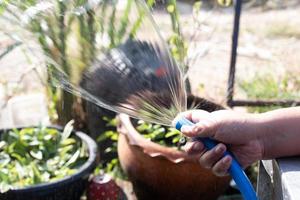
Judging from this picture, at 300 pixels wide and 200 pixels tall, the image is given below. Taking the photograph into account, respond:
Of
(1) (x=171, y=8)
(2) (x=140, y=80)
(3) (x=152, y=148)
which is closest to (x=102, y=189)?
(3) (x=152, y=148)

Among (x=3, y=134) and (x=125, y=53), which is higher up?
(x=125, y=53)

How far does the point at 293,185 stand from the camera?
1.01 metres

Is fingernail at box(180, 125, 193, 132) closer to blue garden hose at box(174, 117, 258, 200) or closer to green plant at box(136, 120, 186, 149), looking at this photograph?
blue garden hose at box(174, 117, 258, 200)

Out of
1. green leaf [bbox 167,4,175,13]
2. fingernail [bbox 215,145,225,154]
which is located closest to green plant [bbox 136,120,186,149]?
green leaf [bbox 167,4,175,13]

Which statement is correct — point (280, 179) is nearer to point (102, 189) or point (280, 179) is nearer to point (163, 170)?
point (163, 170)

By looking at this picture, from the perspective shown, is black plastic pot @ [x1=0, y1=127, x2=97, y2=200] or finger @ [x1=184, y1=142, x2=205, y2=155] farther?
black plastic pot @ [x1=0, y1=127, x2=97, y2=200]

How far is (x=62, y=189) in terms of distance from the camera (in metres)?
1.90

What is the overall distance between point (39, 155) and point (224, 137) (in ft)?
4.07

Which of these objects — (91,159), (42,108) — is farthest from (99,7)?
(42,108)

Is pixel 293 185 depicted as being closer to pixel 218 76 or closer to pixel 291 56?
pixel 218 76

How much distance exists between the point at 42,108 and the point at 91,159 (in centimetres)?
135

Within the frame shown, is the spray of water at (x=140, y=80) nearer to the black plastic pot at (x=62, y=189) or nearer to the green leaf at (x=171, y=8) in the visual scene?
the green leaf at (x=171, y=8)

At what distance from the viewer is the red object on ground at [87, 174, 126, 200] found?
2.02 metres

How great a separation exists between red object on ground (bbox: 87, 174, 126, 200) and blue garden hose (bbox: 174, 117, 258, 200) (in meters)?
1.03
